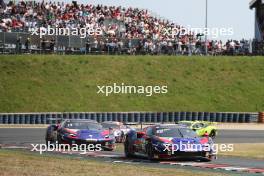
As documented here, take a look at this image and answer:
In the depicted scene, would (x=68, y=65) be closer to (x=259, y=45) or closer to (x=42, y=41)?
(x=42, y=41)

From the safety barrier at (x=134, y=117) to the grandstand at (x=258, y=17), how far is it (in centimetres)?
1786

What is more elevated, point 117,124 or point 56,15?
point 56,15

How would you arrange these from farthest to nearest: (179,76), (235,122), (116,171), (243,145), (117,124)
Answer: (179,76), (235,122), (117,124), (243,145), (116,171)

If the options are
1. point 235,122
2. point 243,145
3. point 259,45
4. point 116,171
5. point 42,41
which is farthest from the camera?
point 259,45

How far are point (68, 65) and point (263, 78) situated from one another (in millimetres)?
13465

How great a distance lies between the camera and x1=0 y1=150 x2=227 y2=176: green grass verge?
51.8 ft

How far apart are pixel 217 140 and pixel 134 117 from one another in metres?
11.9

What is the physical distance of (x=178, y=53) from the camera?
5619 centimetres

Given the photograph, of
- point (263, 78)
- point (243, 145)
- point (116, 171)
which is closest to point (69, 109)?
point (263, 78)

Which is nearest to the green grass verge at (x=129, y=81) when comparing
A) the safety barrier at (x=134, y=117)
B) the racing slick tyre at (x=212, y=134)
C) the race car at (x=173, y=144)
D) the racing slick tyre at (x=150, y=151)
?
the safety barrier at (x=134, y=117)

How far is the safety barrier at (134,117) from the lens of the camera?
140ft

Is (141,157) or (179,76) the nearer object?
(141,157)

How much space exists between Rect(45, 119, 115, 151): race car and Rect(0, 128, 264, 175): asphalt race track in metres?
0.98

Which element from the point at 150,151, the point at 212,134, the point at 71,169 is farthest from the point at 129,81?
the point at 71,169
